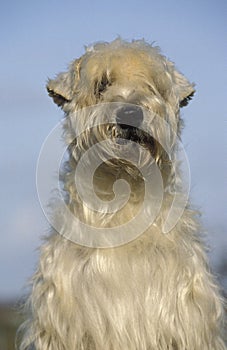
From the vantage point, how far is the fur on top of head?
23.9 ft

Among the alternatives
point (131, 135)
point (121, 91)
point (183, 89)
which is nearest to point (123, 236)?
point (131, 135)

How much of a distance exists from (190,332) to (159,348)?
257 mm

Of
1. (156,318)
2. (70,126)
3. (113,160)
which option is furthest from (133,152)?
(156,318)

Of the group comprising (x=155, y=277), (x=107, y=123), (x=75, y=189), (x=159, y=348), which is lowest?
(x=159, y=348)

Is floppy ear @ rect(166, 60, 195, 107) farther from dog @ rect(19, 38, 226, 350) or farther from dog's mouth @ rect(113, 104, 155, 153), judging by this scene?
dog's mouth @ rect(113, 104, 155, 153)

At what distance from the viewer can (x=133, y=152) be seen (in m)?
7.00

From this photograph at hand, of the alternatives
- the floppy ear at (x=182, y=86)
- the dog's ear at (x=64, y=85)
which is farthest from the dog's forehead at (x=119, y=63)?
the floppy ear at (x=182, y=86)

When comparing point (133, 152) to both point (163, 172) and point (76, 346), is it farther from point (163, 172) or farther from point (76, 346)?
point (76, 346)

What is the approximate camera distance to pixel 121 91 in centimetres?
715

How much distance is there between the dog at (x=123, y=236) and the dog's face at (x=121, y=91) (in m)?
0.01

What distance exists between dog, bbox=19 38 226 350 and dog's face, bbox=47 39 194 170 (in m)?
0.01

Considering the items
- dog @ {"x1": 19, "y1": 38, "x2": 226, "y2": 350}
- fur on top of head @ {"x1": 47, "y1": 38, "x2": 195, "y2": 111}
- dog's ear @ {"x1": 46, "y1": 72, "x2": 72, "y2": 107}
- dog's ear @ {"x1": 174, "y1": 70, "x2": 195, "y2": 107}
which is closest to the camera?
dog @ {"x1": 19, "y1": 38, "x2": 226, "y2": 350}

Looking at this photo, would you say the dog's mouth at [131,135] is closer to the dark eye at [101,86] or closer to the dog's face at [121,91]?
the dog's face at [121,91]

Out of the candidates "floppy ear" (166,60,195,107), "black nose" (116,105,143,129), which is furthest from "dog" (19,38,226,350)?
"floppy ear" (166,60,195,107)
